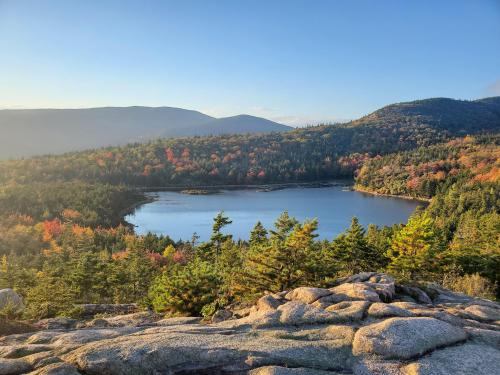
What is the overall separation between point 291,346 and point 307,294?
18.1 ft

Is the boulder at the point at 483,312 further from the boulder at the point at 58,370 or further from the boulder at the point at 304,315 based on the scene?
the boulder at the point at 58,370

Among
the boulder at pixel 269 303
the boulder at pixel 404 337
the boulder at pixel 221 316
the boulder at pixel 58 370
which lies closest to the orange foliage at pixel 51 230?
the boulder at pixel 221 316

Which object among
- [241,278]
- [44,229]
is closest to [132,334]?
[241,278]

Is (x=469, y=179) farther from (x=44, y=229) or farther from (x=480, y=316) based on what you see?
(x=480, y=316)

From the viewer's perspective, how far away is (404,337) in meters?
13.5

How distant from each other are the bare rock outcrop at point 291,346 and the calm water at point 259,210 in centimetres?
8805

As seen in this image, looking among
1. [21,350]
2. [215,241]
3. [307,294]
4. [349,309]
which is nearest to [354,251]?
[215,241]

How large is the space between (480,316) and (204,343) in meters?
12.1

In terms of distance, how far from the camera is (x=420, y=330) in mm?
13914

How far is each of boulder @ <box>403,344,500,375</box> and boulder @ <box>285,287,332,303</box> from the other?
607cm

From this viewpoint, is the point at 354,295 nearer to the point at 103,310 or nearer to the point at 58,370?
the point at 58,370

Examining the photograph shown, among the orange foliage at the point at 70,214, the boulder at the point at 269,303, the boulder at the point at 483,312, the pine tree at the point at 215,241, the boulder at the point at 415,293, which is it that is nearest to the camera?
the boulder at the point at 483,312

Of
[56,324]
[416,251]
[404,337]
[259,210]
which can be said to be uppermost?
[404,337]

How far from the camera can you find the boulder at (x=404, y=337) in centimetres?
1303
